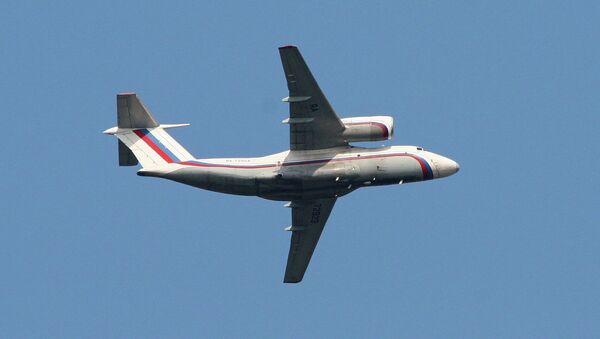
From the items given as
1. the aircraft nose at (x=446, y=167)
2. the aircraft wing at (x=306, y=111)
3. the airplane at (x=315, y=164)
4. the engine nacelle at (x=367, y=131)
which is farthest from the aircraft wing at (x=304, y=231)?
the aircraft nose at (x=446, y=167)

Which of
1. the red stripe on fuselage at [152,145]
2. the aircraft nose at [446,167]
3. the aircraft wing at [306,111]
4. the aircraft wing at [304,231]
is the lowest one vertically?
the aircraft wing at [304,231]

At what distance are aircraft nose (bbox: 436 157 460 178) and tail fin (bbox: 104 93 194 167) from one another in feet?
24.6

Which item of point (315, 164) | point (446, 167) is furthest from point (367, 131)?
point (446, 167)

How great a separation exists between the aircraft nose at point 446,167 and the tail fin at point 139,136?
750cm

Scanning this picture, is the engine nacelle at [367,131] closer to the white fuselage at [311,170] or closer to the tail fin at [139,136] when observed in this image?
the white fuselage at [311,170]

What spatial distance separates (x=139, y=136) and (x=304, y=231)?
6.37m

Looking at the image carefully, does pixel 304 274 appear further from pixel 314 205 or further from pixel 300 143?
pixel 300 143

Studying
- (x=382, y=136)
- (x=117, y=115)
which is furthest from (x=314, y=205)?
(x=117, y=115)

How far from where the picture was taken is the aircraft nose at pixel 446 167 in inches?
1391

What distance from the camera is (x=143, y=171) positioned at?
116 ft

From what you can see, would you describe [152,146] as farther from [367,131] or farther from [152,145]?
[367,131]

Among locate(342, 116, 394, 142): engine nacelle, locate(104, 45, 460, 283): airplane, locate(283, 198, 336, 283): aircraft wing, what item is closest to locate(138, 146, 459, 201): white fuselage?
locate(104, 45, 460, 283): airplane

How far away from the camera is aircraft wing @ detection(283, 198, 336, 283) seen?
3803cm

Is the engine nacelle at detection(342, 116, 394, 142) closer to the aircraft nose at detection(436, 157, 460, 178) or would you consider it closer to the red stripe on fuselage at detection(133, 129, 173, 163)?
the aircraft nose at detection(436, 157, 460, 178)
